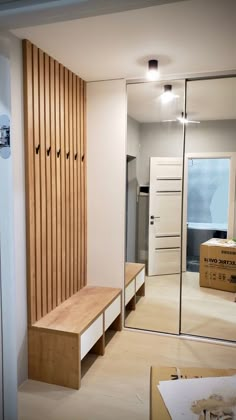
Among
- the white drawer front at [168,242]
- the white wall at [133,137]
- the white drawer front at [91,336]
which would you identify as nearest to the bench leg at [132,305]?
the white drawer front at [168,242]

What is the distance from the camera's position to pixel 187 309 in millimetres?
3670

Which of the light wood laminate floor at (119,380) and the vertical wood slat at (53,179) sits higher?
the vertical wood slat at (53,179)

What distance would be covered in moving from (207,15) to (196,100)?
4.68ft

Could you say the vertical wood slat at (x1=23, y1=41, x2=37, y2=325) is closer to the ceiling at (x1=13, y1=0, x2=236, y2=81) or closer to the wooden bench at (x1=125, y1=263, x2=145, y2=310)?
the ceiling at (x1=13, y1=0, x2=236, y2=81)

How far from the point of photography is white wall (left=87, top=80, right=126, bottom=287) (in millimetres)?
3312

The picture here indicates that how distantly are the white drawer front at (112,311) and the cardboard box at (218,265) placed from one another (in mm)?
1109

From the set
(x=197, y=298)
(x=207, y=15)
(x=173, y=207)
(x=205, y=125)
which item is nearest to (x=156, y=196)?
(x=173, y=207)

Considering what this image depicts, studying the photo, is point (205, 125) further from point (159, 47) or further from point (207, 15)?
point (207, 15)

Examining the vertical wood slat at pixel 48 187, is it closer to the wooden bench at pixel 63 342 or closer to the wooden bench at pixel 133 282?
the wooden bench at pixel 63 342

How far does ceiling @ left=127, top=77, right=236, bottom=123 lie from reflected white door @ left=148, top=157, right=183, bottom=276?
491 millimetres

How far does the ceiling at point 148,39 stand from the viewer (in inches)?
78.4

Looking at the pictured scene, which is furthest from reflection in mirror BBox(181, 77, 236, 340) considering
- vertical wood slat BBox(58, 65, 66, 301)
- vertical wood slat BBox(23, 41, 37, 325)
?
vertical wood slat BBox(23, 41, 37, 325)

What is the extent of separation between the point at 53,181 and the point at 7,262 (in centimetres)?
167

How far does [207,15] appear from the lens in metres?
2.01
